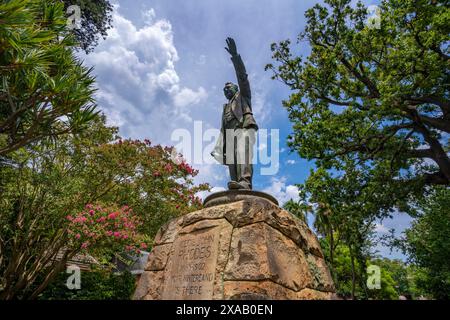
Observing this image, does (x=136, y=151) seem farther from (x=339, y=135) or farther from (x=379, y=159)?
(x=379, y=159)

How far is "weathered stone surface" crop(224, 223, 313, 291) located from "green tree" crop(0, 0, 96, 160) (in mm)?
5432

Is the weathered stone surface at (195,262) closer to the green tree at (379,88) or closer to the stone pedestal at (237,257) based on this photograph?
the stone pedestal at (237,257)

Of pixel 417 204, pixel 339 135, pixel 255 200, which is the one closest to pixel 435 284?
pixel 417 204

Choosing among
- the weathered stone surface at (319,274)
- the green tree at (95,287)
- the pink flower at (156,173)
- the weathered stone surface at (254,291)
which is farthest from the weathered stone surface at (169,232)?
the green tree at (95,287)

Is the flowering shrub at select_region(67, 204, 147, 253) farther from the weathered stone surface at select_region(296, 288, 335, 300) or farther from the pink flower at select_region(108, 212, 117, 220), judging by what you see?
the weathered stone surface at select_region(296, 288, 335, 300)

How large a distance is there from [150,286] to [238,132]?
2808mm

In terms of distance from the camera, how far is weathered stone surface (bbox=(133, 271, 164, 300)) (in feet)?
15.8

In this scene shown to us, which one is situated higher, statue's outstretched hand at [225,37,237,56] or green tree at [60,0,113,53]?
green tree at [60,0,113,53]

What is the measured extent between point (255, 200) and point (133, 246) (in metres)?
8.05

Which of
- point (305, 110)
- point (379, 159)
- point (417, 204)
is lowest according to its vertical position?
point (417, 204)

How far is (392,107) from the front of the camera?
10.7 metres

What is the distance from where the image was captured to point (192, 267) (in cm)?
450

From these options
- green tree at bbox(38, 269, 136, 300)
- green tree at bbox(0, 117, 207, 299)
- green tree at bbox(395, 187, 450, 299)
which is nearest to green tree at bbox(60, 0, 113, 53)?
green tree at bbox(0, 117, 207, 299)
